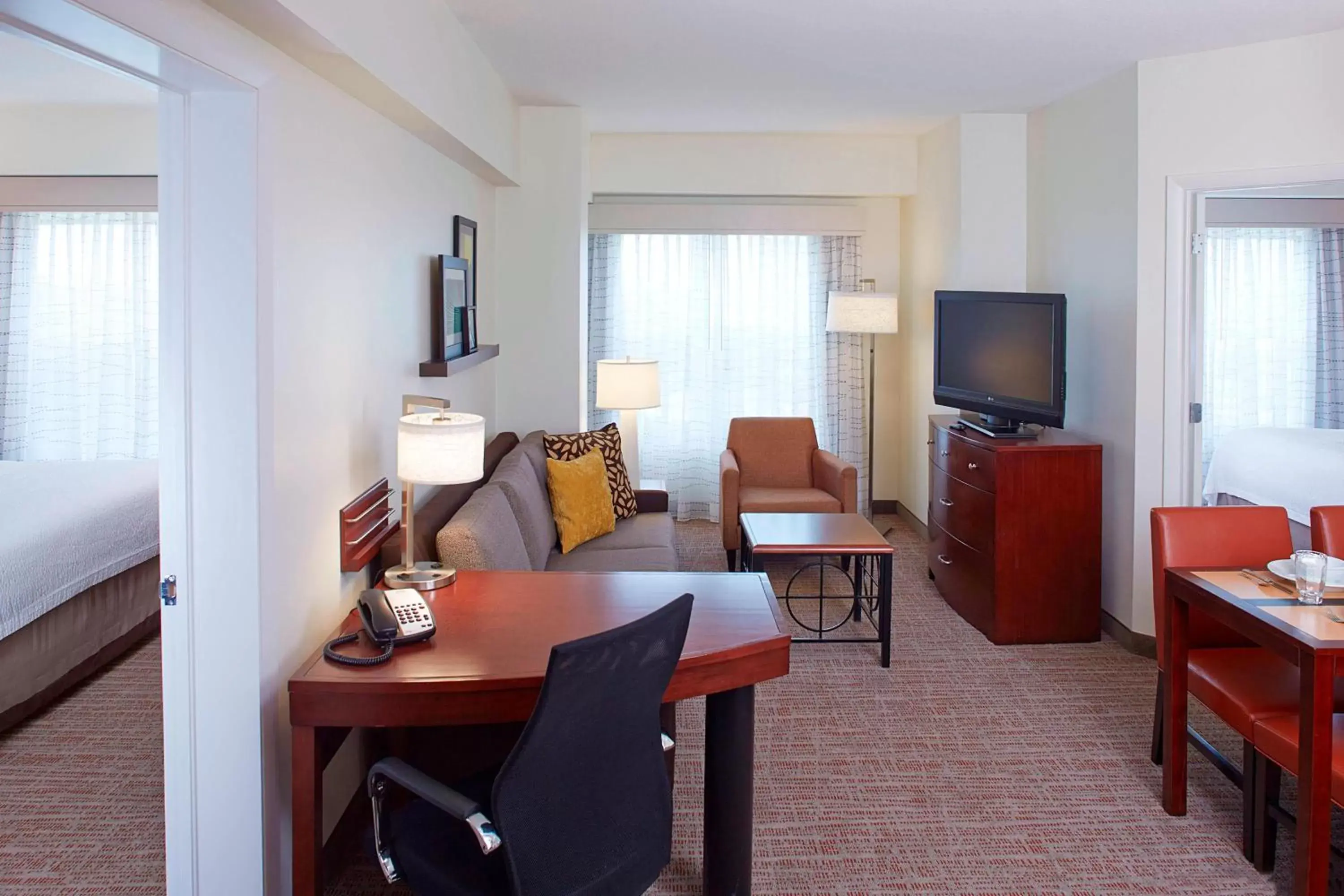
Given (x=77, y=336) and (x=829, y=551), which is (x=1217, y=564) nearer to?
(x=829, y=551)

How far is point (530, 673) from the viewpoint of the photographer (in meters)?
2.22

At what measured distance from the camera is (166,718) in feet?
7.54

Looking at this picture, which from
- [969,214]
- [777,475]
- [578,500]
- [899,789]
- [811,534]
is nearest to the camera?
[899,789]

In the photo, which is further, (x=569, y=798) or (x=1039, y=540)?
(x=1039, y=540)

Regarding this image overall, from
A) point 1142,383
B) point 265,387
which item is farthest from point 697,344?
point 265,387

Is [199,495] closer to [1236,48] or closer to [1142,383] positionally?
[1142,383]

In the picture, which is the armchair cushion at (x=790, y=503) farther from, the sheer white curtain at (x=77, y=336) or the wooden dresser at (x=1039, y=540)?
the sheer white curtain at (x=77, y=336)

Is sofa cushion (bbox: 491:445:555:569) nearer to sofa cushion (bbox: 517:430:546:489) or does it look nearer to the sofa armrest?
sofa cushion (bbox: 517:430:546:489)

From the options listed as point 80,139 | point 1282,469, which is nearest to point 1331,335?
Result: point 1282,469

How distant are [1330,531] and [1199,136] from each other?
200cm

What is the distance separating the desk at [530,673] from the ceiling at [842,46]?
2120 mm

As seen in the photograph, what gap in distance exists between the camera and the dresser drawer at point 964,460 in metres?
4.71

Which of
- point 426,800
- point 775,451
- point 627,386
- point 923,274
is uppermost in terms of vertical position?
point 923,274

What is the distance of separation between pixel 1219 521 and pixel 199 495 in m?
2.87
